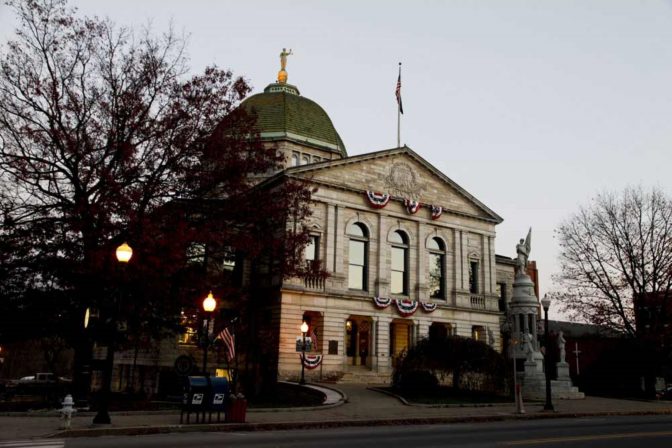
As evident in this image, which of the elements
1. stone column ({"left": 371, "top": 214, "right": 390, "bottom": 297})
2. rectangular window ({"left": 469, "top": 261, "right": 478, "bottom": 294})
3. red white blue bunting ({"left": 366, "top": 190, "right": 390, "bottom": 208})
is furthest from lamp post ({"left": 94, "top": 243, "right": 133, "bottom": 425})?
rectangular window ({"left": 469, "top": 261, "right": 478, "bottom": 294})

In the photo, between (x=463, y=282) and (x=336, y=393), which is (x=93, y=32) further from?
(x=463, y=282)

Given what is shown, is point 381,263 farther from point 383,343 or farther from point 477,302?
point 477,302

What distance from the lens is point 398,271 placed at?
44469 mm

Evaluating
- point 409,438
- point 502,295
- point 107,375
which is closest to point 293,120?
point 502,295

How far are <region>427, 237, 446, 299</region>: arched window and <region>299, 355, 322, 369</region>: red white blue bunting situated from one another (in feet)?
37.8

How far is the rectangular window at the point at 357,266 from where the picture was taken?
1657 inches

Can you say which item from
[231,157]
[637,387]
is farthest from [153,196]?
[637,387]

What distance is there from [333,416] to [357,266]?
21757mm

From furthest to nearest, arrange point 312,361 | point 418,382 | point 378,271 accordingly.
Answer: point 378,271 → point 312,361 → point 418,382

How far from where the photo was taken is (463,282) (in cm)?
4678

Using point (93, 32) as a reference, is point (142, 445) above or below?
below

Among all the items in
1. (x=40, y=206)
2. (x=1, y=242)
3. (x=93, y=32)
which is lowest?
(x=1, y=242)

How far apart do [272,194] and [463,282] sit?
23.5m

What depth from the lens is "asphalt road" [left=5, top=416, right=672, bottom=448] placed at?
13.3 metres
